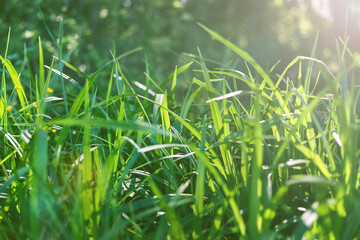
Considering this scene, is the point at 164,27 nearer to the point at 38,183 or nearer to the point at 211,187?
the point at 211,187

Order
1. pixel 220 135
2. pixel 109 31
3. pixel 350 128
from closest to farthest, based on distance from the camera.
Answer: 1. pixel 350 128
2. pixel 220 135
3. pixel 109 31

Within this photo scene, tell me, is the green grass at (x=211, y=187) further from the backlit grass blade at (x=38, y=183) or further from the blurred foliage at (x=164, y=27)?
the blurred foliage at (x=164, y=27)

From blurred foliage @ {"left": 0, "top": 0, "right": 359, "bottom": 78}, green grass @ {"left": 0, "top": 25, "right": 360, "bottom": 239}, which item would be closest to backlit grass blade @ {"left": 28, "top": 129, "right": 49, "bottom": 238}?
green grass @ {"left": 0, "top": 25, "right": 360, "bottom": 239}

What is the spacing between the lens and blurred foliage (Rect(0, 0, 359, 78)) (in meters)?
3.27

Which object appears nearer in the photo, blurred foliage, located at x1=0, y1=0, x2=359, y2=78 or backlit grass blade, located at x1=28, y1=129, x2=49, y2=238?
backlit grass blade, located at x1=28, y1=129, x2=49, y2=238

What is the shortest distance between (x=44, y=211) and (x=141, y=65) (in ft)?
17.6

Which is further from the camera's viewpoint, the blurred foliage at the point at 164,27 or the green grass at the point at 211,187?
the blurred foliage at the point at 164,27

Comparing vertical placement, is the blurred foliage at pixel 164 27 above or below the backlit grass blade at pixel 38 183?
below

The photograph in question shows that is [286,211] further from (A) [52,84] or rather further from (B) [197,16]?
(B) [197,16]

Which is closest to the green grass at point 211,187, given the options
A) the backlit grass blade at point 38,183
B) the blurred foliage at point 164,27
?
the backlit grass blade at point 38,183

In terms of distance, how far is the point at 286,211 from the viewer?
0.70 meters

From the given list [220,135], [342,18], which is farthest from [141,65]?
[342,18]

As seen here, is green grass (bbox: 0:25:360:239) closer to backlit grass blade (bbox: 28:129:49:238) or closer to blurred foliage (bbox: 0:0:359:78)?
backlit grass blade (bbox: 28:129:49:238)

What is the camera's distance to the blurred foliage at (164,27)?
10.7ft
